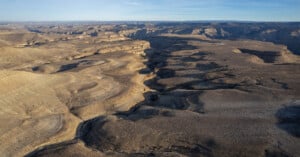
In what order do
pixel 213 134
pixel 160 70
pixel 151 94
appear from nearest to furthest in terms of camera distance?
pixel 213 134 → pixel 151 94 → pixel 160 70

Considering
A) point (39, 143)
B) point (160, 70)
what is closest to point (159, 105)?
point (39, 143)

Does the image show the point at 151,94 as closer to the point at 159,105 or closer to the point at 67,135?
the point at 159,105

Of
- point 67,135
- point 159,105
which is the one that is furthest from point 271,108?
point 67,135

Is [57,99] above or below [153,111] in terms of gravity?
below

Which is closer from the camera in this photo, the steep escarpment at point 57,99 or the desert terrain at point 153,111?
the desert terrain at point 153,111

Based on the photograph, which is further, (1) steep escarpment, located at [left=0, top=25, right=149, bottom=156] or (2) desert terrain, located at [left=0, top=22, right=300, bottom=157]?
(1) steep escarpment, located at [left=0, top=25, right=149, bottom=156]

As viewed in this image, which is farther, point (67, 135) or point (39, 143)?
point (67, 135)

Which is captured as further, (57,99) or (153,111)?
(57,99)

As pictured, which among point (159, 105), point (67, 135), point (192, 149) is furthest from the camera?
point (159, 105)

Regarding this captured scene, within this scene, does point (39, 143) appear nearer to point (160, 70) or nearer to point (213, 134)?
point (213, 134)
